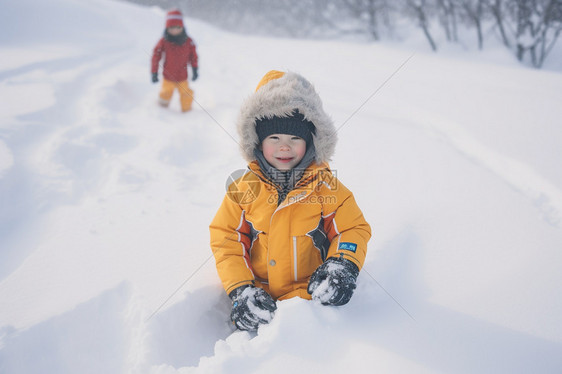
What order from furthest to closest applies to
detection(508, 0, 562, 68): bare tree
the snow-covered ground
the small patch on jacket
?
1. detection(508, 0, 562, 68): bare tree
2. the small patch on jacket
3. the snow-covered ground

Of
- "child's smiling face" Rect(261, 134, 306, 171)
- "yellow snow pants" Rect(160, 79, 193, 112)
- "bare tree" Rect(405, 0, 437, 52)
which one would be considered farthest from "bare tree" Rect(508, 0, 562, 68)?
"child's smiling face" Rect(261, 134, 306, 171)

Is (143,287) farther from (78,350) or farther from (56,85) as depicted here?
(56,85)

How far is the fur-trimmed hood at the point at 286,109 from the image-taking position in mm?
1520

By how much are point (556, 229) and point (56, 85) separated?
206 inches

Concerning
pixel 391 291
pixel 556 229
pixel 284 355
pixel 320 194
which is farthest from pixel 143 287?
pixel 556 229

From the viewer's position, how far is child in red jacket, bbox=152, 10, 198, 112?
4.59 m

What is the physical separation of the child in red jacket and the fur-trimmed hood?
3.21 meters

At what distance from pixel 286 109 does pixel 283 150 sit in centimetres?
18

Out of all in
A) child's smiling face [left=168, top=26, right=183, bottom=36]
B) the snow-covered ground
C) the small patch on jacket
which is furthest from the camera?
child's smiling face [left=168, top=26, right=183, bottom=36]

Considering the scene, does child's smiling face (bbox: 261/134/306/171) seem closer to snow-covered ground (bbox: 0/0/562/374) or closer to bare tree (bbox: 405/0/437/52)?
snow-covered ground (bbox: 0/0/562/374)

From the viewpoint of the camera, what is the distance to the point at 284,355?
1.13 metres

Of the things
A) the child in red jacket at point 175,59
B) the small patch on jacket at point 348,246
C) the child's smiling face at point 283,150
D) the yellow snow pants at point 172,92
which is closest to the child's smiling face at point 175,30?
the child in red jacket at point 175,59

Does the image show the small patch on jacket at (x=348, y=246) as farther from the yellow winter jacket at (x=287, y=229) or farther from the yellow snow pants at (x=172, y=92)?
the yellow snow pants at (x=172, y=92)

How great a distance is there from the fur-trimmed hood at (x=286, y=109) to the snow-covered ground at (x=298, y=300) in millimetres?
633
